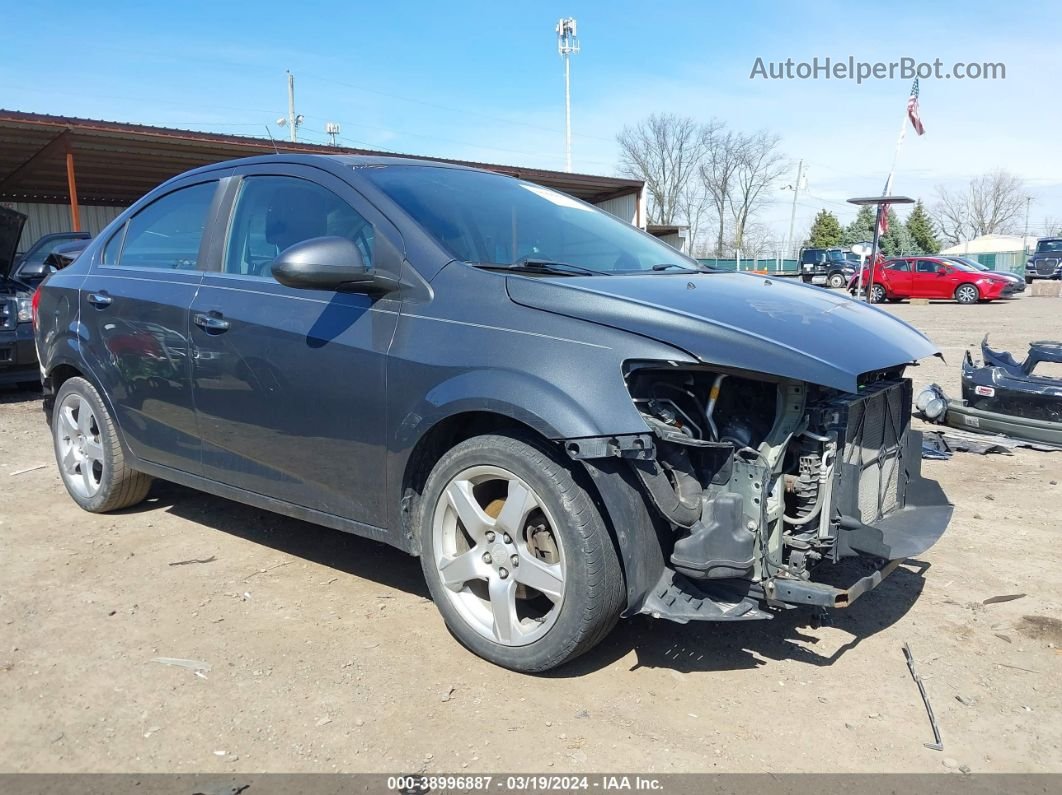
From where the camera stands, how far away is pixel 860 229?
61656 millimetres

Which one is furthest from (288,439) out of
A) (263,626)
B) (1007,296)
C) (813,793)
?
(1007,296)

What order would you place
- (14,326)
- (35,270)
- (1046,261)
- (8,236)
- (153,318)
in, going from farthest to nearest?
(1046,261), (8,236), (14,326), (35,270), (153,318)

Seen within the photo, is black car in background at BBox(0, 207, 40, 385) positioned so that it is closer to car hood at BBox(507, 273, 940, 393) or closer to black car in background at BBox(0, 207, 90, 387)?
black car in background at BBox(0, 207, 90, 387)

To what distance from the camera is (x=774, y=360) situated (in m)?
2.66

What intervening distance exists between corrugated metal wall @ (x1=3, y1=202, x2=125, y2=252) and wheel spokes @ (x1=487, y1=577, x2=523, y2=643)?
2192 centimetres

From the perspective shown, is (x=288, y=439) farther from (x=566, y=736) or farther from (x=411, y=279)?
(x=566, y=736)

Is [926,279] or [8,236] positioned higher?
[8,236]

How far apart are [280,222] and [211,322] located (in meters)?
0.53

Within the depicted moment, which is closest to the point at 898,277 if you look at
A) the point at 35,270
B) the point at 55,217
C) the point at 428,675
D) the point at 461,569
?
the point at 55,217

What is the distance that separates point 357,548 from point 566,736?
1.94m

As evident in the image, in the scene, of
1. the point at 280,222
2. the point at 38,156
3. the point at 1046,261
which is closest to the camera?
the point at 280,222

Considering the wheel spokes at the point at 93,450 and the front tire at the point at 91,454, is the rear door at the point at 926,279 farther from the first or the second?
the wheel spokes at the point at 93,450

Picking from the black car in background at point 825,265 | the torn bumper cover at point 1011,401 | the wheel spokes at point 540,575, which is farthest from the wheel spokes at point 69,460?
the black car in background at point 825,265

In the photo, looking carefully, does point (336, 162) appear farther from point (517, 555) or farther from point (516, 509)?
point (517, 555)
